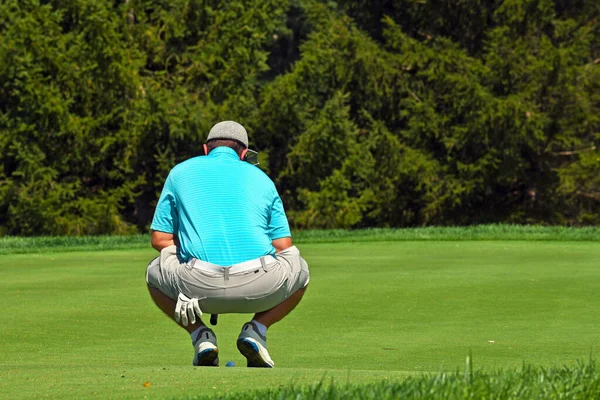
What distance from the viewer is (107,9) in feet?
107

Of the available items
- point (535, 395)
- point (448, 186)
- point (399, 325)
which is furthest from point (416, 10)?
point (535, 395)

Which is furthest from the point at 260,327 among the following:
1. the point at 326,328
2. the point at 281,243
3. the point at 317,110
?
the point at 317,110

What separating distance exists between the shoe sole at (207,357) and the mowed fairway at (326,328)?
26cm

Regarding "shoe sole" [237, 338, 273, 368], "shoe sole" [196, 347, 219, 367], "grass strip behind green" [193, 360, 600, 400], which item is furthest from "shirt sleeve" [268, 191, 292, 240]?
"grass strip behind green" [193, 360, 600, 400]

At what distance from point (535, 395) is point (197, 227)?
2466 mm

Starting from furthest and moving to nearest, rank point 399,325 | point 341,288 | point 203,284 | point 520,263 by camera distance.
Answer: point 520,263, point 341,288, point 399,325, point 203,284

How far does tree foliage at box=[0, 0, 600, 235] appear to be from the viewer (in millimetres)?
32250

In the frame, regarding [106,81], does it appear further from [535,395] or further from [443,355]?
[535,395]

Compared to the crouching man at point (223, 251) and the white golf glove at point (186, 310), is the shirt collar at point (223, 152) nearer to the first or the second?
the crouching man at point (223, 251)

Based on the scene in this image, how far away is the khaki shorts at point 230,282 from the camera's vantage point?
6.37 metres

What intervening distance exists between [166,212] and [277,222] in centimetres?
61

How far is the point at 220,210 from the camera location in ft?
21.4

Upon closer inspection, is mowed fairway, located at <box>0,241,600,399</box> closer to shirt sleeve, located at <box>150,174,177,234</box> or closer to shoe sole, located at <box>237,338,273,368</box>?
shoe sole, located at <box>237,338,273,368</box>

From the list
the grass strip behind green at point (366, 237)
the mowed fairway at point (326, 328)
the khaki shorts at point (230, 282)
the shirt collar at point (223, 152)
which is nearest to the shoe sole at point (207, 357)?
the mowed fairway at point (326, 328)
